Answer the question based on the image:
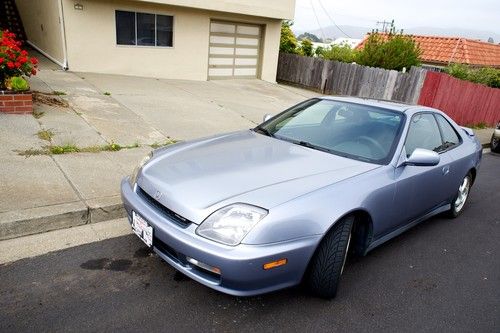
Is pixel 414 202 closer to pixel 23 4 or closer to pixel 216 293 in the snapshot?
pixel 216 293

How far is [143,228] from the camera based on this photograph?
287 cm

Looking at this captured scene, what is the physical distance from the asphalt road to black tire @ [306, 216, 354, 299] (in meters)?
0.16

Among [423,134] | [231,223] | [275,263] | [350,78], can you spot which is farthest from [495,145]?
[231,223]

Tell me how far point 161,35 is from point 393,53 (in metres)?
8.46

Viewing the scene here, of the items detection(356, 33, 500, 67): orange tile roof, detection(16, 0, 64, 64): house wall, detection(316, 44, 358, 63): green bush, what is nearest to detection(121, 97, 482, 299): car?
detection(16, 0, 64, 64): house wall

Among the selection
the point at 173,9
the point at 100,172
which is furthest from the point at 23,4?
the point at 100,172

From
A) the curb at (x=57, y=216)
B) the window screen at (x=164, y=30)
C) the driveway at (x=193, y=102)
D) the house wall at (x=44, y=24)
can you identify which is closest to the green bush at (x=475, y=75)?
the driveway at (x=193, y=102)

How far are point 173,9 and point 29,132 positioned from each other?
301 inches

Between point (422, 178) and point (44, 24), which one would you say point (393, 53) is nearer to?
point (44, 24)

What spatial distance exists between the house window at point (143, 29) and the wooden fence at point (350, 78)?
5743mm

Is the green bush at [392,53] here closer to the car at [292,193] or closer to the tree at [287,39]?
the tree at [287,39]

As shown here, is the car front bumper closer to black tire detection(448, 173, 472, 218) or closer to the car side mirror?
the car side mirror

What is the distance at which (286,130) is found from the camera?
3.97 metres

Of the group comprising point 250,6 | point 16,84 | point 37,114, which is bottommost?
point 37,114
